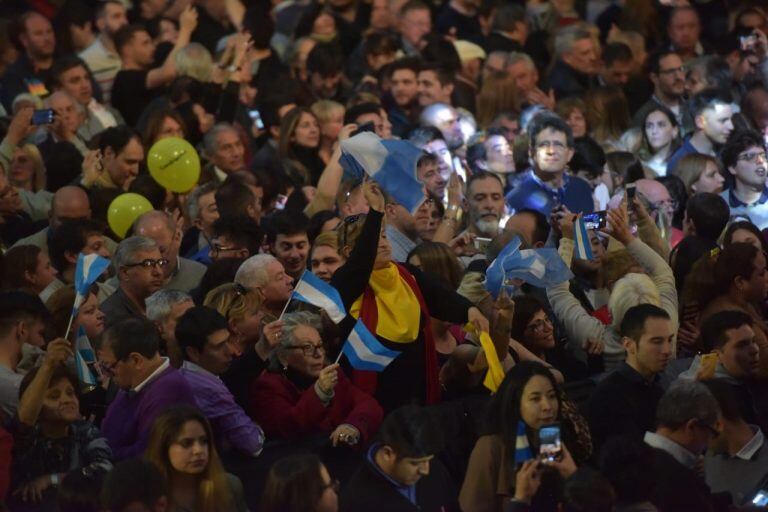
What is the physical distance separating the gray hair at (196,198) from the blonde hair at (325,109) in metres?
1.87

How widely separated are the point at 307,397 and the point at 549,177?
409 centimetres

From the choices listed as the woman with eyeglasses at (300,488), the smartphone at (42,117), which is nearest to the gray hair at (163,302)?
the woman with eyeglasses at (300,488)

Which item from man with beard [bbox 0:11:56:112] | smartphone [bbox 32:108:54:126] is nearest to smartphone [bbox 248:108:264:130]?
man with beard [bbox 0:11:56:112]

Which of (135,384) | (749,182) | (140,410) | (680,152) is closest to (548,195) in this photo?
(749,182)

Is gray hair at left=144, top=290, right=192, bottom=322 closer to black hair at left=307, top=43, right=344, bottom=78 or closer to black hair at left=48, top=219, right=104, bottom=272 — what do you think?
black hair at left=48, top=219, right=104, bottom=272

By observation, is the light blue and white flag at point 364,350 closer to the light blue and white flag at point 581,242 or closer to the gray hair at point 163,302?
the gray hair at point 163,302

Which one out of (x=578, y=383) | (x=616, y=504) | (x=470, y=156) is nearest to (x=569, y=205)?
(x=470, y=156)

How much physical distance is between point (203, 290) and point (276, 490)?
3.07 metres

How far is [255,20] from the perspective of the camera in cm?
1570

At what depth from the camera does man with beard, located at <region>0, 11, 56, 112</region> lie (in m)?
14.6

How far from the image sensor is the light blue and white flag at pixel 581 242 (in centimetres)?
1062

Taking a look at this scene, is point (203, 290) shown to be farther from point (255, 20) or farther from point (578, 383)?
point (255, 20)

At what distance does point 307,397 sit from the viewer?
8.88 metres

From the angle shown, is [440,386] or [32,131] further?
[32,131]
